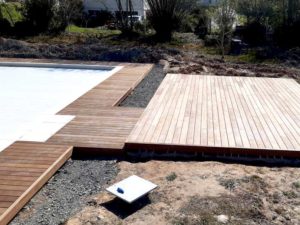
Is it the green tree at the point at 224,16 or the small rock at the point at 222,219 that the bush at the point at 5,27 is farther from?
the small rock at the point at 222,219

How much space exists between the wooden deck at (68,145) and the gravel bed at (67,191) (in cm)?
7

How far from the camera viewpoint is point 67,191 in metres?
3.39

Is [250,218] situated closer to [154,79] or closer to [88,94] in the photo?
[88,94]

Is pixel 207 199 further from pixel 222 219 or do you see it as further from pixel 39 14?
pixel 39 14

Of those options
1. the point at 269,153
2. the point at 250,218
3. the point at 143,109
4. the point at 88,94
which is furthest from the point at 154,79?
the point at 250,218

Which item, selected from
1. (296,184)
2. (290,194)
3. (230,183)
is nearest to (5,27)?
(230,183)

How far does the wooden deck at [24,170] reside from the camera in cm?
305

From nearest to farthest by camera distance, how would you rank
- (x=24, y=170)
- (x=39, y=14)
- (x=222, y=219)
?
(x=222, y=219), (x=24, y=170), (x=39, y=14)

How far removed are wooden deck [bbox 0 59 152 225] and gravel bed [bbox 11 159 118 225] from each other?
69 millimetres

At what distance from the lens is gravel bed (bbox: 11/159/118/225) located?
9.82 ft

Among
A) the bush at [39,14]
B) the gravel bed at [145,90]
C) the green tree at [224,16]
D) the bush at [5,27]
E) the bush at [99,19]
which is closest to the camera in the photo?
the gravel bed at [145,90]

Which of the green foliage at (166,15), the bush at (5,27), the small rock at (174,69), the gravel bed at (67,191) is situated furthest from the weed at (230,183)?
the bush at (5,27)

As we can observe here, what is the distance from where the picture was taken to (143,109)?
18.0 ft

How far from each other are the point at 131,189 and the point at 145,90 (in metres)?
Answer: 3.68
